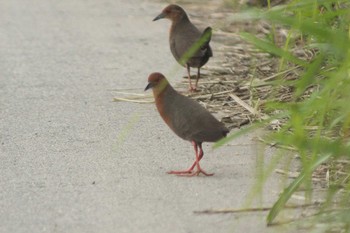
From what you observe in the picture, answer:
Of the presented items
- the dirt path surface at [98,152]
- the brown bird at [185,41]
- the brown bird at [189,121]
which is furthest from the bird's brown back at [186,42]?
the brown bird at [189,121]

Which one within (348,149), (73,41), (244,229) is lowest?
(73,41)

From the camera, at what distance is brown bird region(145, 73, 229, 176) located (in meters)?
5.32

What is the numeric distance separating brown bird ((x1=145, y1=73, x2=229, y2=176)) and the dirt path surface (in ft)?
0.62

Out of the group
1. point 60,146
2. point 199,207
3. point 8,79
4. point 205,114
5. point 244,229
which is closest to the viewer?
point 244,229

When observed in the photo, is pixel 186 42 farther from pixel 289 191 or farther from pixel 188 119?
pixel 289 191

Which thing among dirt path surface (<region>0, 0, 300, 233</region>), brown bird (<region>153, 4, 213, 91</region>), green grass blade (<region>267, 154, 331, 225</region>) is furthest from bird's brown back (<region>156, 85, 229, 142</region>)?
brown bird (<region>153, 4, 213, 91</region>)

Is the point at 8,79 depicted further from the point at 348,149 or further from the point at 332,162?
the point at 348,149

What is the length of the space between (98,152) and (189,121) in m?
0.68

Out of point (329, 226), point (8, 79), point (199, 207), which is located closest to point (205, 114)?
point (199, 207)

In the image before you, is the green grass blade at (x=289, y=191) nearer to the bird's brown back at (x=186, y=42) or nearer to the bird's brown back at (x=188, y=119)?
the bird's brown back at (x=188, y=119)

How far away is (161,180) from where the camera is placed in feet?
17.1

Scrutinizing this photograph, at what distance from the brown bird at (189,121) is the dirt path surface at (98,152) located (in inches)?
7.4

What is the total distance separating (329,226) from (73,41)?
5.50 metres

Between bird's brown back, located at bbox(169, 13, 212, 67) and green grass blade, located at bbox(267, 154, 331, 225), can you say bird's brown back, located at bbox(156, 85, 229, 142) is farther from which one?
bird's brown back, located at bbox(169, 13, 212, 67)
